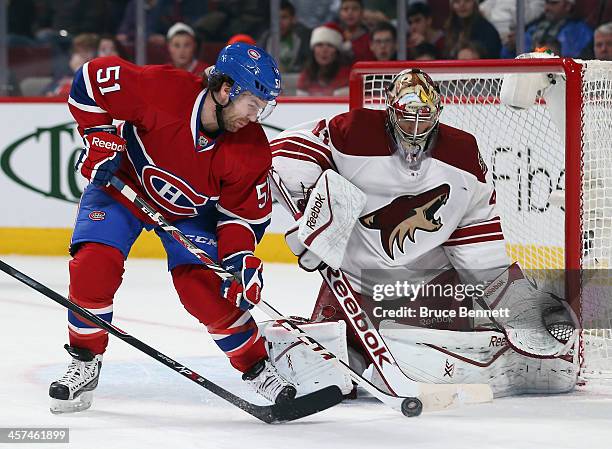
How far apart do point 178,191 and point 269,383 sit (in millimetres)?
500

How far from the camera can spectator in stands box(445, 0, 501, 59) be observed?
5.80 m

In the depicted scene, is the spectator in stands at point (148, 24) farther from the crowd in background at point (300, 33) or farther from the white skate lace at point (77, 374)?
the white skate lace at point (77, 374)

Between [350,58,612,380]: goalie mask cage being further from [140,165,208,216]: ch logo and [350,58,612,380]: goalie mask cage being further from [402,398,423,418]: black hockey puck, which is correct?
[140,165,208,216]: ch logo

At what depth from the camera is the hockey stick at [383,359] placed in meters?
3.11

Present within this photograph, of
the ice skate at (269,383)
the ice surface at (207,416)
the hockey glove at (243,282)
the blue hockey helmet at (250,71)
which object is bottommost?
the ice surface at (207,416)

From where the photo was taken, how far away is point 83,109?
3.05 metres

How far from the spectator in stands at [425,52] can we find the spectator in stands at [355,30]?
0.22 metres

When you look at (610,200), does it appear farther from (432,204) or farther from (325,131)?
(325,131)

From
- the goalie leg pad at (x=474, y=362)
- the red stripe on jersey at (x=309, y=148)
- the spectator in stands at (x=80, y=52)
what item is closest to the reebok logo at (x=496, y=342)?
the goalie leg pad at (x=474, y=362)

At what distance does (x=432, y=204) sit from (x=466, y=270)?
20 cm

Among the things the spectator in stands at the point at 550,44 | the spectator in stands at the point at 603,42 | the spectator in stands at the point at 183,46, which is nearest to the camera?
the spectator in stands at the point at 603,42

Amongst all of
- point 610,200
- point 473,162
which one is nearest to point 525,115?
point 610,200

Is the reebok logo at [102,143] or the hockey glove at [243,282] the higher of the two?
the reebok logo at [102,143]

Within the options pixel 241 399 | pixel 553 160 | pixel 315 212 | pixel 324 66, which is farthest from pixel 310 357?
pixel 324 66
